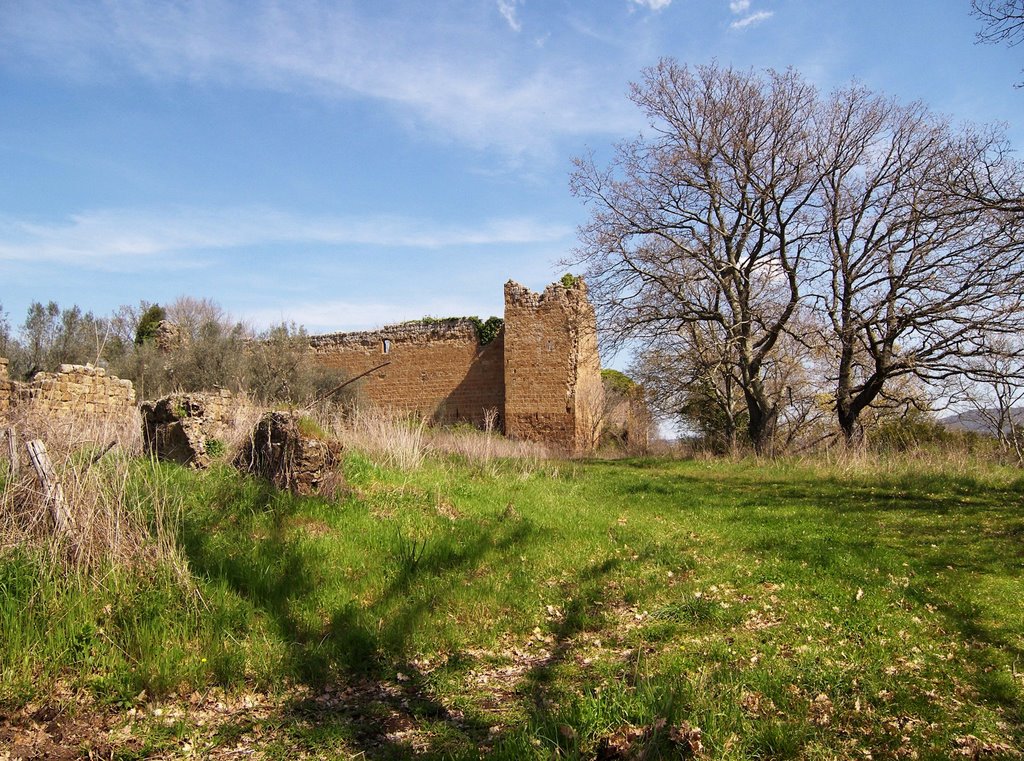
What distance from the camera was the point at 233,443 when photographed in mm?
8273

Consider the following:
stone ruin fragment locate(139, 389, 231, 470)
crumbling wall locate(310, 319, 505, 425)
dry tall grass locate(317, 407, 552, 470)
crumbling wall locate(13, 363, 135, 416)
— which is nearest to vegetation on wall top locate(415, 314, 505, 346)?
crumbling wall locate(310, 319, 505, 425)

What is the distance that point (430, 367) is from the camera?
83.4 ft

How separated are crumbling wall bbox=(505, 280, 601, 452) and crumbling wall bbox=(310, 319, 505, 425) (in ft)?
4.11

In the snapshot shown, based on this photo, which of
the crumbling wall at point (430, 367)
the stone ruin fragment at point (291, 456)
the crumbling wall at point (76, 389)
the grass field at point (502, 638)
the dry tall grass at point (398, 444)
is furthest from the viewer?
the crumbling wall at point (430, 367)

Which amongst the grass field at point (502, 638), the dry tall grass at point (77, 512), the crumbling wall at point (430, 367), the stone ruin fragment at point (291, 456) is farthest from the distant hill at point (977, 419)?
the dry tall grass at point (77, 512)

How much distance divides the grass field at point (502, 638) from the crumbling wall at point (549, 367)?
14342mm

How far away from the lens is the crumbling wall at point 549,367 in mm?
22250

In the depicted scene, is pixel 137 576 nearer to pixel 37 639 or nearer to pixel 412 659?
pixel 37 639

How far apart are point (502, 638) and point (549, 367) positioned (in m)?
17.7

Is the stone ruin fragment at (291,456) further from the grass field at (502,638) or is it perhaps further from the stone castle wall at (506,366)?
the stone castle wall at (506,366)

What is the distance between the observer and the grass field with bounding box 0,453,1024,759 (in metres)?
3.55

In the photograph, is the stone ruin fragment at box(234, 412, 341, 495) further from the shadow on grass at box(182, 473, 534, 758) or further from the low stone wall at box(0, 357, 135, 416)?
the low stone wall at box(0, 357, 135, 416)

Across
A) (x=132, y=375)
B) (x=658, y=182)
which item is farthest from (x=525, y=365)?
(x=132, y=375)

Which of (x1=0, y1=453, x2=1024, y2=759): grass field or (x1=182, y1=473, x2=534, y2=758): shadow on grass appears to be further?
(x1=182, y1=473, x2=534, y2=758): shadow on grass
